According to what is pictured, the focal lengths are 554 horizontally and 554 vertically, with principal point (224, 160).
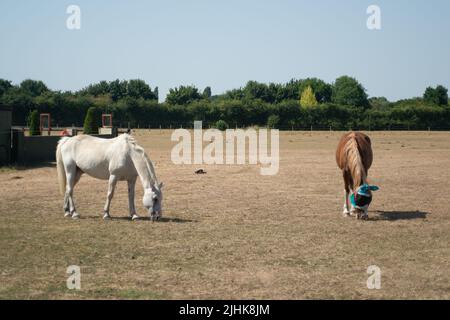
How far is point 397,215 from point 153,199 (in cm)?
584

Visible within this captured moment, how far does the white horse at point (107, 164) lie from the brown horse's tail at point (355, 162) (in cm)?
444

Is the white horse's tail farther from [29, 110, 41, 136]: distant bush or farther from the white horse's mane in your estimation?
[29, 110, 41, 136]: distant bush

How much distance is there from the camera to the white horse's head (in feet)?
38.3

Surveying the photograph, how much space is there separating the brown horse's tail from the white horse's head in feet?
14.4

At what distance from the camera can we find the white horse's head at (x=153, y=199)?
1167 cm

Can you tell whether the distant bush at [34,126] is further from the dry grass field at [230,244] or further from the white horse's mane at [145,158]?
the white horse's mane at [145,158]

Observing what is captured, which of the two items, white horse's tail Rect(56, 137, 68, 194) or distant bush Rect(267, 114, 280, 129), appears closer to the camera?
white horse's tail Rect(56, 137, 68, 194)

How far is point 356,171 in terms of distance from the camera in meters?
12.6

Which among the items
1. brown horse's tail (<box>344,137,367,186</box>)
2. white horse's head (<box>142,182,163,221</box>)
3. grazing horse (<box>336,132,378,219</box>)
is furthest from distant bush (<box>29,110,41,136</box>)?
brown horse's tail (<box>344,137,367,186</box>)

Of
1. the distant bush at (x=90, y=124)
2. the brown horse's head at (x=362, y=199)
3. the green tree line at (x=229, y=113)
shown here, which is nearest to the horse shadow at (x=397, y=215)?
the brown horse's head at (x=362, y=199)

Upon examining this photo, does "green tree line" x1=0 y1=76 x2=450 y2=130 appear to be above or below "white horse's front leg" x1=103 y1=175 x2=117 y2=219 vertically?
above

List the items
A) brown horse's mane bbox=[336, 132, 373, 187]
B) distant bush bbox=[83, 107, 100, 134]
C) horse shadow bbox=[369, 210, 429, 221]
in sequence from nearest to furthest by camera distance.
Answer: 1. brown horse's mane bbox=[336, 132, 373, 187]
2. horse shadow bbox=[369, 210, 429, 221]
3. distant bush bbox=[83, 107, 100, 134]
